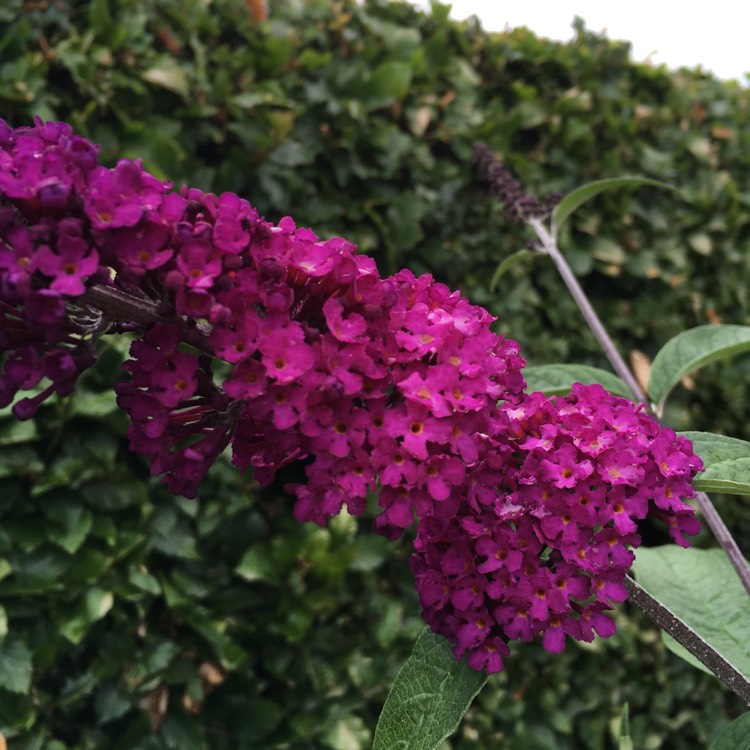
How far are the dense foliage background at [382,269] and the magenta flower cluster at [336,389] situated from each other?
3.86ft

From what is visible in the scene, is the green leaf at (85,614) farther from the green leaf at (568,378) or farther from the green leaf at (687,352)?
the green leaf at (687,352)

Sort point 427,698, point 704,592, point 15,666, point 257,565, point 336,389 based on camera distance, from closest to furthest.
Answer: point 336,389 < point 427,698 < point 704,592 < point 15,666 < point 257,565

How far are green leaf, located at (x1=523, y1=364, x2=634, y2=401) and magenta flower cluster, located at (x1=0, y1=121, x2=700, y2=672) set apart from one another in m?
0.44

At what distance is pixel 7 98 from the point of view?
1.86m

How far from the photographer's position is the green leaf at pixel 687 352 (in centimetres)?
134

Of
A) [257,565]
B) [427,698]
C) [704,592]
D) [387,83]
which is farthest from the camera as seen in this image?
[387,83]

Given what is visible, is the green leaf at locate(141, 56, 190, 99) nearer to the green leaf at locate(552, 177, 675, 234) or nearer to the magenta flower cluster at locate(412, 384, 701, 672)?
the green leaf at locate(552, 177, 675, 234)

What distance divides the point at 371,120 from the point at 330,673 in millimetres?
1791

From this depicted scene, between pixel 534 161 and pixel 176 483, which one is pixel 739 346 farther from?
pixel 534 161

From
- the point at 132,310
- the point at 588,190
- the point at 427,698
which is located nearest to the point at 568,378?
the point at 588,190

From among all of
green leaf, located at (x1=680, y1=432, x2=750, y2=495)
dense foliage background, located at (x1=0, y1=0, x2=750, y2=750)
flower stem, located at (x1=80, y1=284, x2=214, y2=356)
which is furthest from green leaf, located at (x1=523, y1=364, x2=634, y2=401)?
dense foliage background, located at (x1=0, y1=0, x2=750, y2=750)

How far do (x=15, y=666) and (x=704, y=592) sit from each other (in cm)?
159

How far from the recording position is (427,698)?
34.9 inches

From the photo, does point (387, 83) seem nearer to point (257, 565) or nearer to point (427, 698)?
point (257, 565)
